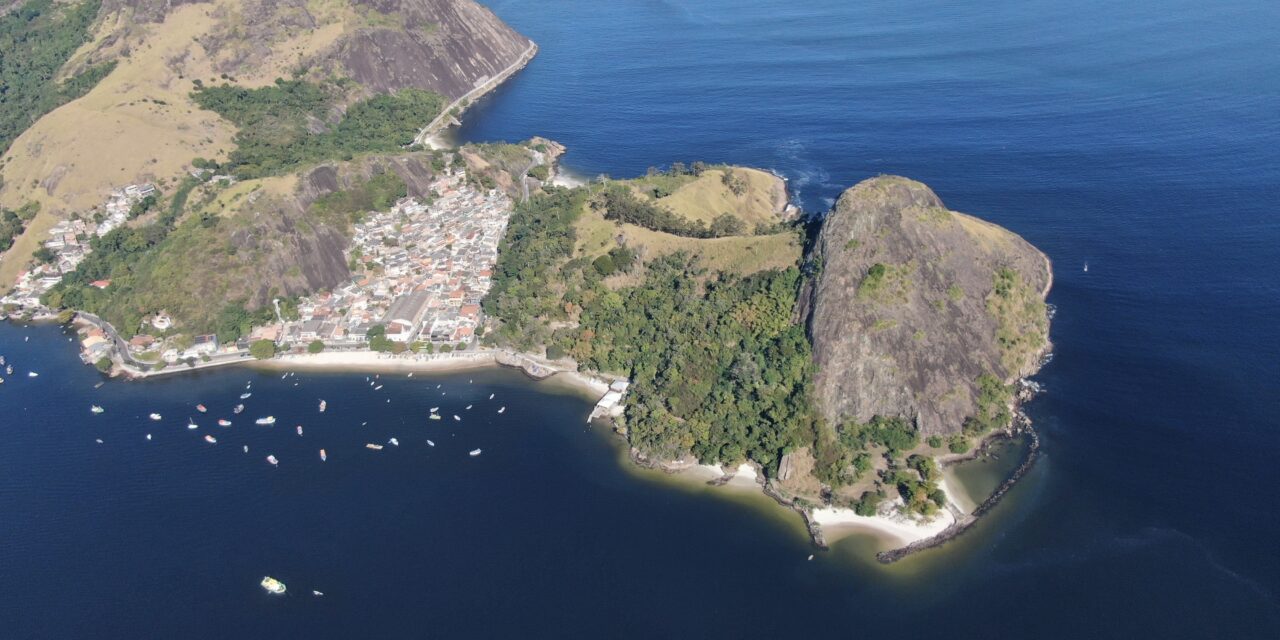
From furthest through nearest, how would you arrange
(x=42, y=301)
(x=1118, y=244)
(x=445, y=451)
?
(x=42, y=301), (x=1118, y=244), (x=445, y=451)

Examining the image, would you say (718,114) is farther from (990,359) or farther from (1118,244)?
(990,359)

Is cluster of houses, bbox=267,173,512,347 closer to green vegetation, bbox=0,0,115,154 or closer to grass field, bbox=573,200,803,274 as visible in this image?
grass field, bbox=573,200,803,274

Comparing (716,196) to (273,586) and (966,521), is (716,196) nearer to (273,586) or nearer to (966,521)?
(966,521)

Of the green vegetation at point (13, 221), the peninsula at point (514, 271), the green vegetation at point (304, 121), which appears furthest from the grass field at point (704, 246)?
the green vegetation at point (13, 221)

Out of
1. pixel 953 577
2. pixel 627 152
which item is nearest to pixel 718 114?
pixel 627 152

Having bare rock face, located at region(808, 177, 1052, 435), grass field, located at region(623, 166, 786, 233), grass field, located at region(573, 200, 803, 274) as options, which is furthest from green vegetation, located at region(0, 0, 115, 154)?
bare rock face, located at region(808, 177, 1052, 435)

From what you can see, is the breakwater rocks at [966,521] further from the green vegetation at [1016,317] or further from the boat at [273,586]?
the boat at [273,586]

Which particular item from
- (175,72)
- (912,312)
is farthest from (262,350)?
(175,72)
